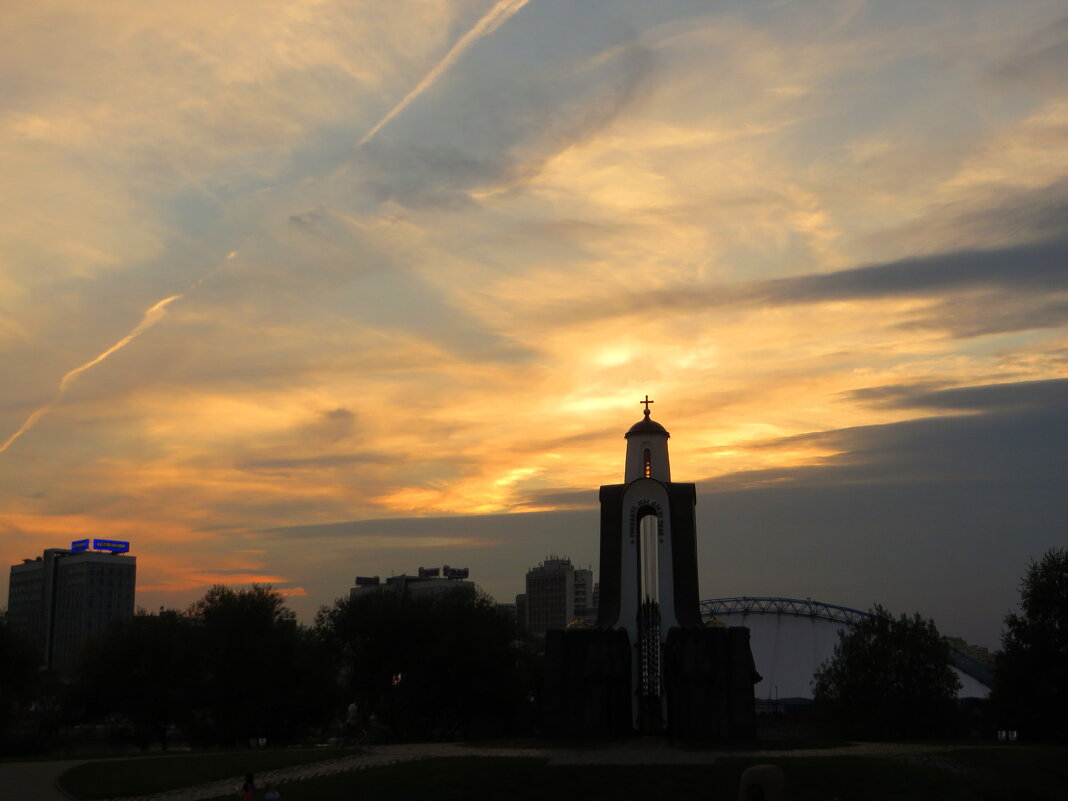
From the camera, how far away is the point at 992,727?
158 feet

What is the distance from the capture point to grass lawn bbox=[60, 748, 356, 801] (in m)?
30.6

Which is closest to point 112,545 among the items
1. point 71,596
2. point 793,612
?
point 71,596

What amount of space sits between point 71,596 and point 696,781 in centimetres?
17167

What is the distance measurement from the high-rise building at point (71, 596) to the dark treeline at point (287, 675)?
422ft

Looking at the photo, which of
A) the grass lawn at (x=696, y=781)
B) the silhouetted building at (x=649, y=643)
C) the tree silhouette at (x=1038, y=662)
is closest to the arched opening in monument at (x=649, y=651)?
the silhouetted building at (x=649, y=643)

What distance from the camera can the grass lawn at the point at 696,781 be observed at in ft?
90.2

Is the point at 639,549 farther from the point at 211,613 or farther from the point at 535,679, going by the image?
the point at 211,613

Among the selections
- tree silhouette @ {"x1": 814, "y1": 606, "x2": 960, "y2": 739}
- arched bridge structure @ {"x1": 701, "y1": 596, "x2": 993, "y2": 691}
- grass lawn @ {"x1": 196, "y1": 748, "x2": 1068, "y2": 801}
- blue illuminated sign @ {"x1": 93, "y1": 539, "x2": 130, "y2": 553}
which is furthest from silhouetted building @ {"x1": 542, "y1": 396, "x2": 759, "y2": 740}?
blue illuminated sign @ {"x1": 93, "y1": 539, "x2": 130, "y2": 553}

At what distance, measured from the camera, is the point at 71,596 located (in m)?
179

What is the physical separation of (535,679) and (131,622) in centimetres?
2175

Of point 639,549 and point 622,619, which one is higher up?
point 639,549

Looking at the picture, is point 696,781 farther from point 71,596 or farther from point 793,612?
point 71,596

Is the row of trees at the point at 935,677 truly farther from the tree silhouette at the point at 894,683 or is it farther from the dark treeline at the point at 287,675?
the dark treeline at the point at 287,675

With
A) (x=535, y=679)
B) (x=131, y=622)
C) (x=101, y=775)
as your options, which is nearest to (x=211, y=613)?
(x=131, y=622)
